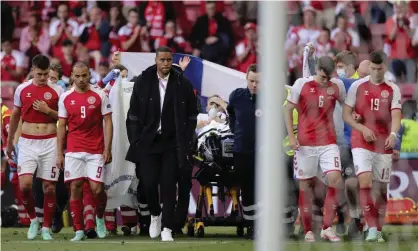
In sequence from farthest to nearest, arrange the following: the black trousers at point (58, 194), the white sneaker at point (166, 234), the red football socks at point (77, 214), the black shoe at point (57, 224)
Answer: the black shoe at point (57, 224) → the black trousers at point (58, 194) → the red football socks at point (77, 214) → the white sneaker at point (166, 234)

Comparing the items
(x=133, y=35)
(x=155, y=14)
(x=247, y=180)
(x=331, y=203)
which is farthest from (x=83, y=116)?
(x=155, y=14)

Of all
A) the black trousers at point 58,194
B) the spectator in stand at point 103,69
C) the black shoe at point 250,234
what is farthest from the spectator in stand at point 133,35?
the black shoe at point 250,234

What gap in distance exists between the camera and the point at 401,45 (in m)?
11.8

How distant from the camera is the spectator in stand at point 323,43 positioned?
12594mm

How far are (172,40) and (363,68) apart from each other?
7184mm

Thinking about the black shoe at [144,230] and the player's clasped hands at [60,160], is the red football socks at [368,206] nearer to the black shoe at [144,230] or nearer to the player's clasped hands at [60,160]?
the black shoe at [144,230]

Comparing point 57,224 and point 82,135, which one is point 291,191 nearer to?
point 82,135

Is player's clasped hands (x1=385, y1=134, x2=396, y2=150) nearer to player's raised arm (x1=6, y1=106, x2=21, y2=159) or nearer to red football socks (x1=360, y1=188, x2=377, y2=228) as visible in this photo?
red football socks (x1=360, y1=188, x2=377, y2=228)

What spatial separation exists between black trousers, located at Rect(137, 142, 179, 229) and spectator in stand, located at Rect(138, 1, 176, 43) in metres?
7.58

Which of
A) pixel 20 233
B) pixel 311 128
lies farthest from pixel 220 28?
pixel 311 128

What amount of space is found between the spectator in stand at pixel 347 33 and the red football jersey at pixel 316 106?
1.95 feet

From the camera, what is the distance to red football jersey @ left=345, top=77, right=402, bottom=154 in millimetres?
11836

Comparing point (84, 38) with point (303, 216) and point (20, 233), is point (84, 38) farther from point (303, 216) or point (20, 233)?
point (303, 216)

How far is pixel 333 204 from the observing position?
12.2m
